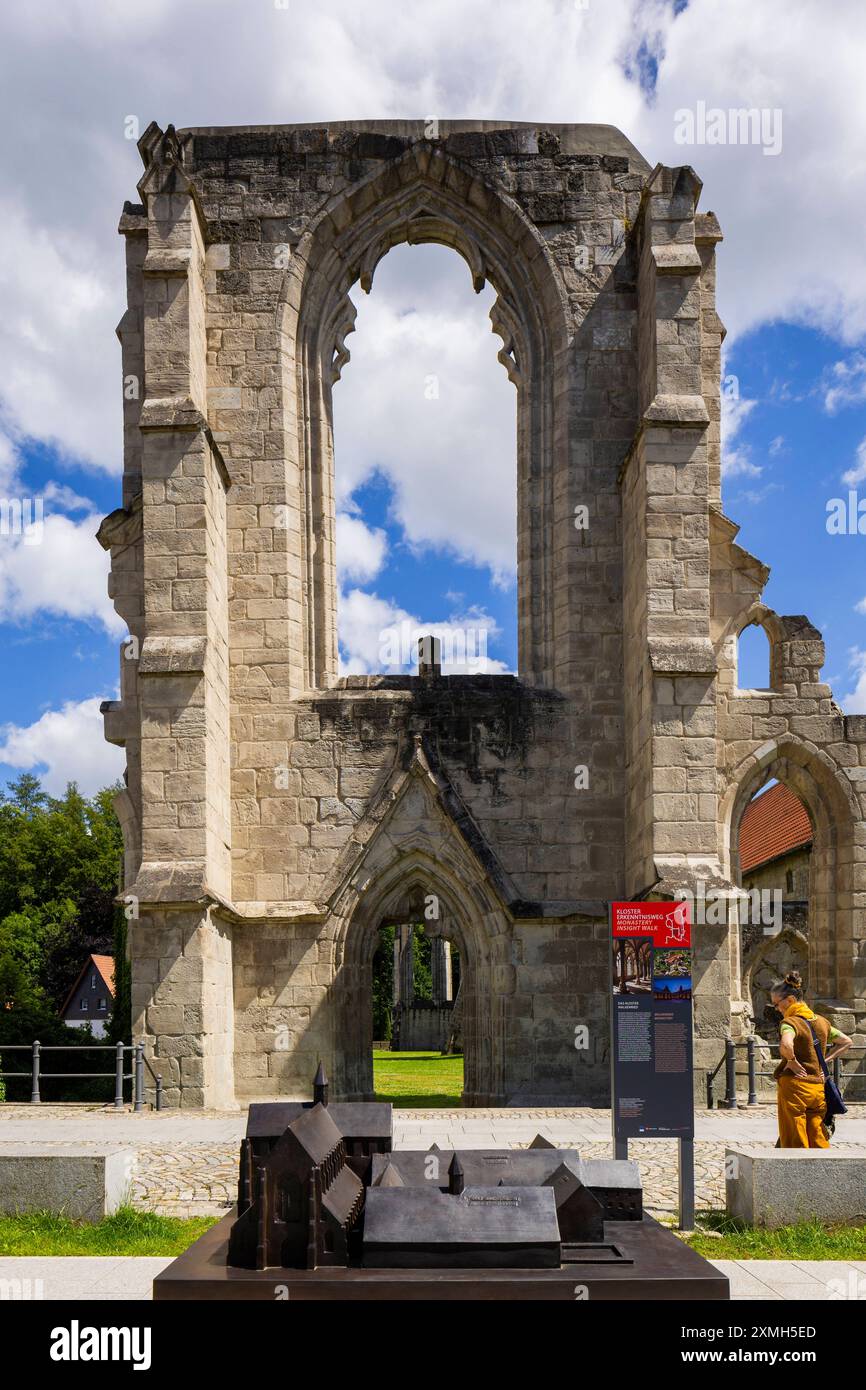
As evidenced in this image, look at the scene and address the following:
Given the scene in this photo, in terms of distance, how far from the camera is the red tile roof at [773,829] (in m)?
27.7

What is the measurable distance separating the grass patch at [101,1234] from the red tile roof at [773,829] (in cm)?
2004

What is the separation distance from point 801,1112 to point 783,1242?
5.47 ft

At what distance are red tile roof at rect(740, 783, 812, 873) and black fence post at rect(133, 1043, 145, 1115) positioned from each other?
1550 cm

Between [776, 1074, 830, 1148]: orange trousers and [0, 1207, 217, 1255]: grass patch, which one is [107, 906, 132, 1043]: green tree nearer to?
[0, 1207, 217, 1255]: grass patch

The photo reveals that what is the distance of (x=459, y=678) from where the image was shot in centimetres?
1628

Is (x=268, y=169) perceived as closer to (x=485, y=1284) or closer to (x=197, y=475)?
(x=197, y=475)

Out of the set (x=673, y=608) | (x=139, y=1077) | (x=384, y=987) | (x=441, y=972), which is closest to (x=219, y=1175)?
(x=139, y=1077)

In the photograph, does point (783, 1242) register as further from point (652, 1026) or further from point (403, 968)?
point (403, 968)

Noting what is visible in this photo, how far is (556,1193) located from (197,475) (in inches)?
435

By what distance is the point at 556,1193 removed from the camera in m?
4.85

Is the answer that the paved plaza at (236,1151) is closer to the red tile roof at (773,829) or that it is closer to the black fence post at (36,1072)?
the black fence post at (36,1072)

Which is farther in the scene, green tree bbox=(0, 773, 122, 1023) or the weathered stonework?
green tree bbox=(0, 773, 122, 1023)

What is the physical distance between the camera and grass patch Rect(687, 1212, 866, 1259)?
6.71 metres

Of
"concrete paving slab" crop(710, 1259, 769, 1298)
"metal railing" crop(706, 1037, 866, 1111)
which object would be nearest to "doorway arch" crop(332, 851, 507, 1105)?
"metal railing" crop(706, 1037, 866, 1111)
